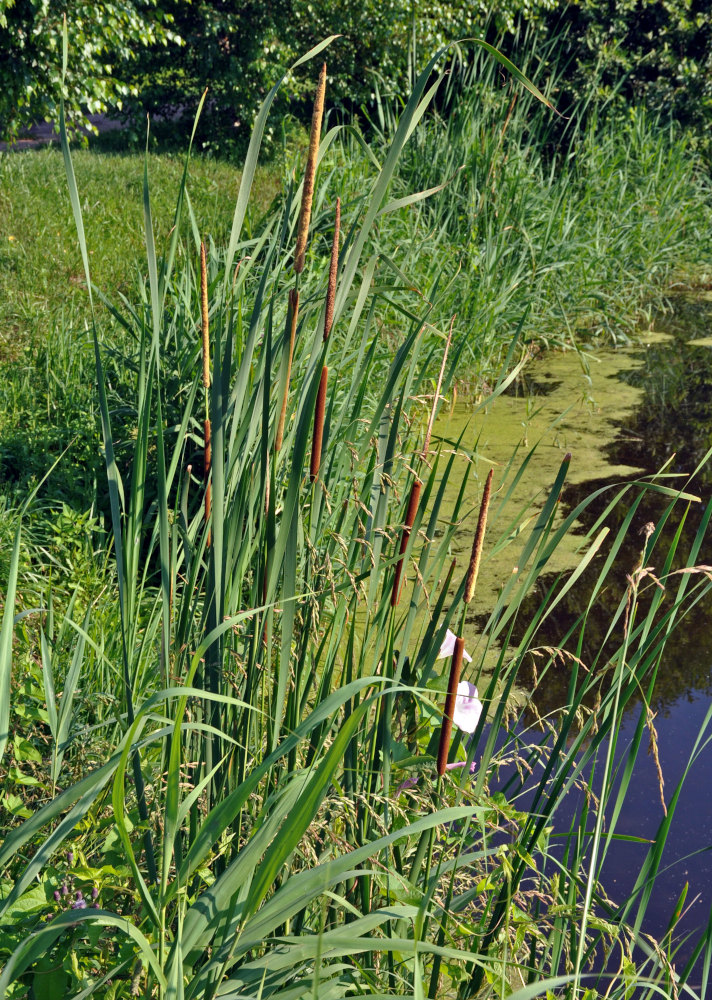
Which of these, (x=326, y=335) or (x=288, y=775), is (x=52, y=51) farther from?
(x=288, y=775)

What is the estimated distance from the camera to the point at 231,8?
921 cm

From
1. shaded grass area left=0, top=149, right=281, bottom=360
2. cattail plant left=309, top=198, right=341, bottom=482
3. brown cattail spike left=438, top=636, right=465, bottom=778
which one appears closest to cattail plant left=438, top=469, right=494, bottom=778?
brown cattail spike left=438, top=636, right=465, bottom=778

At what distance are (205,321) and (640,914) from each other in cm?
89

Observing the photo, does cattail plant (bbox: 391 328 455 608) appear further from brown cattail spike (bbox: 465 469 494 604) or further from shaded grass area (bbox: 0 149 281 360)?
shaded grass area (bbox: 0 149 281 360)

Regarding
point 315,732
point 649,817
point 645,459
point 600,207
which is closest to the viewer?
point 315,732

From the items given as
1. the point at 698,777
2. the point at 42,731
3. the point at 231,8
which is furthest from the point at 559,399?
the point at 231,8

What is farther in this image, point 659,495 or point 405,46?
point 405,46

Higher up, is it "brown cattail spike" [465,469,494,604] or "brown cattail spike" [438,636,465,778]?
"brown cattail spike" [465,469,494,604]

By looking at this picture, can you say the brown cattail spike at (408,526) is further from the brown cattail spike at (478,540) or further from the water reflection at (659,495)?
the water reflection at (659,495)

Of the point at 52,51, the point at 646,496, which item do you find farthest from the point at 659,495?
the point at 52,51

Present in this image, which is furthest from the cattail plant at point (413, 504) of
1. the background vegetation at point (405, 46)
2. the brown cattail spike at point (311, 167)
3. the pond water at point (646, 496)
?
the background vegetation at point (405, 46)

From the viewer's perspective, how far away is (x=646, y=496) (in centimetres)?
371

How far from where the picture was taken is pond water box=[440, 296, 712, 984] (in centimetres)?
199

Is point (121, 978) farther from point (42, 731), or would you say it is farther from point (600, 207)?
point (600, 207)
